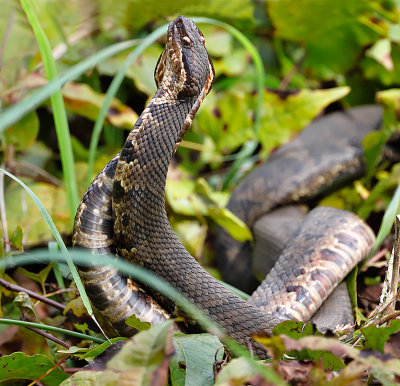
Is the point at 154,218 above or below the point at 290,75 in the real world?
below

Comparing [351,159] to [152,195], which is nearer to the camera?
[152,195]

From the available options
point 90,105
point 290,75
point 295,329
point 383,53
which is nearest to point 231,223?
point 90,105

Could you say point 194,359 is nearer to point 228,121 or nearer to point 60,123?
point 60,123

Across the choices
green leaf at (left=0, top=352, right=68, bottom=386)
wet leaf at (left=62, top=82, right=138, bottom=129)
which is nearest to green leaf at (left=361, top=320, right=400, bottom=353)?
green leaf at (left=0, top=352, right=68, bottom=386)

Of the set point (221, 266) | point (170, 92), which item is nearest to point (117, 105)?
point (221, 266)

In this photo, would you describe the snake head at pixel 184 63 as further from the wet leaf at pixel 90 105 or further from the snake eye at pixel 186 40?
the wet leaf at pixel 90 105

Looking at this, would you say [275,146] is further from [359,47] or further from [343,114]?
[359,47]
